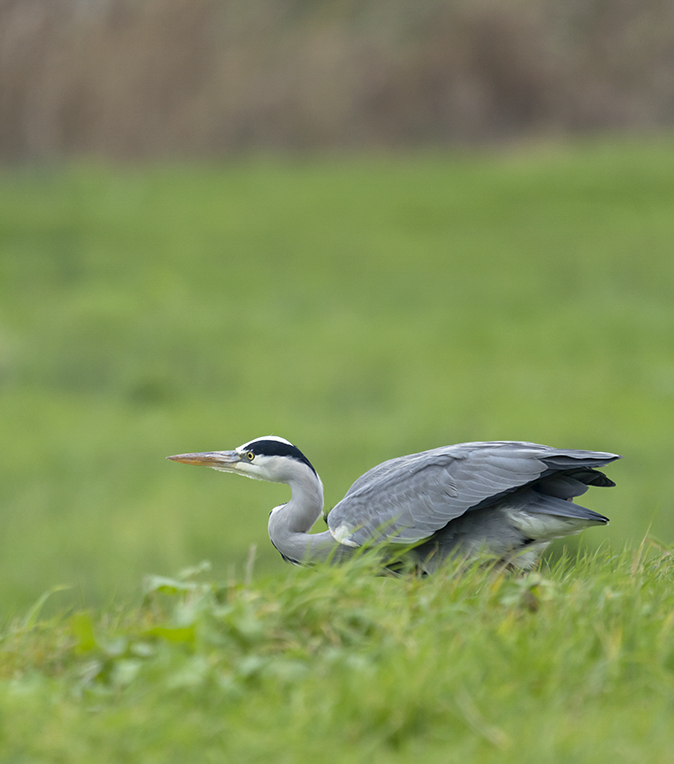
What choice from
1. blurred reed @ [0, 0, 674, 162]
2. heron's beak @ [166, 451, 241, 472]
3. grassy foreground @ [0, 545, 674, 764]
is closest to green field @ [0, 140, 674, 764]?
grassy foreground @ [0, 545, 674, 764]

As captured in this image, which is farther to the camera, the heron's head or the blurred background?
the blurred background

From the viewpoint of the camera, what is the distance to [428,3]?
52.9 metres

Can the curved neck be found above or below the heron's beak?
below

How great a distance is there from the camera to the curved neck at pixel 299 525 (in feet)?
16.4

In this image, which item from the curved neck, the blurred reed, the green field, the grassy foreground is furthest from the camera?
the blurred reed

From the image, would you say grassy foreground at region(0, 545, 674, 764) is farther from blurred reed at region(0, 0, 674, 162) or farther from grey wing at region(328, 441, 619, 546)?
blurred reed at region(0, 0, 674, 162)

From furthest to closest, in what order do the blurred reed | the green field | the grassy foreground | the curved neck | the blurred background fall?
the blurred reed → the blurred background → the curved neck → the green field → the grassy foreground

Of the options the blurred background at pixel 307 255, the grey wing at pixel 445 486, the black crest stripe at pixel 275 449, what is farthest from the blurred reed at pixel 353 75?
the grey wing at pixel 445 486

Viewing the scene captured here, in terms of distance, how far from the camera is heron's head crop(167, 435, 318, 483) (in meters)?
5.02

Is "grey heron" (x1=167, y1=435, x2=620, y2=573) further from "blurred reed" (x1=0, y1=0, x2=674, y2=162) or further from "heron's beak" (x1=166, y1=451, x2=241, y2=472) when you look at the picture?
"blurred reed" (x1=0, y1=0, x2=674, y2=162)

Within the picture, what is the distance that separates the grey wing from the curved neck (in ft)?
0.44

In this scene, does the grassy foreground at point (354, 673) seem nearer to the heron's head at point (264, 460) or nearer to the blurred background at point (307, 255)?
the heron's head at point (264, 460)

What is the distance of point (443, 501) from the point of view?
4.80 metres

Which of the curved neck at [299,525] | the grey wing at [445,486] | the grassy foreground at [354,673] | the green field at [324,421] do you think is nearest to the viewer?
the grassy foreground at [354,673]
